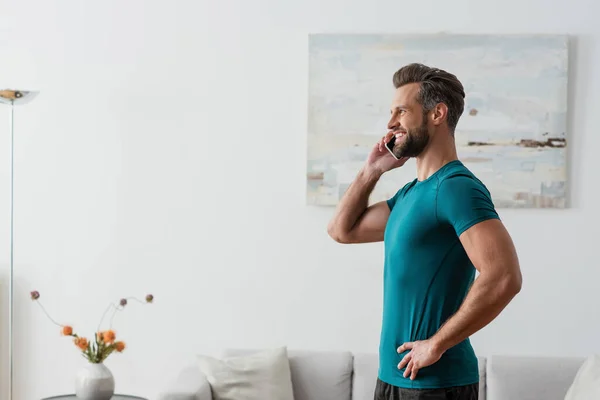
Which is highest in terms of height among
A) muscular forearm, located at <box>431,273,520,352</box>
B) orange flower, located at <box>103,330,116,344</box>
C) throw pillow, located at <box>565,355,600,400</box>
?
muscular forearm, located at <box>431,273,520,352</box>

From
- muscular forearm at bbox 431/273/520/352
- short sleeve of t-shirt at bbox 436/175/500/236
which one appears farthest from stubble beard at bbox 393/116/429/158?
muscular forearm at bbox 431/273/520/352

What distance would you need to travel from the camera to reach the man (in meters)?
1.80

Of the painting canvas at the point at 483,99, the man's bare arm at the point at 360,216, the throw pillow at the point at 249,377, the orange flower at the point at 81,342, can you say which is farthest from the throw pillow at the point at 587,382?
the orange flower at the point at 81,342

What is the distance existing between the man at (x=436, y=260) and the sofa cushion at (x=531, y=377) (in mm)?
1575

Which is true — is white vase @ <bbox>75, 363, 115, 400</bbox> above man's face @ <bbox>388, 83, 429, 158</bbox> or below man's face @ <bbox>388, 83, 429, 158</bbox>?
below

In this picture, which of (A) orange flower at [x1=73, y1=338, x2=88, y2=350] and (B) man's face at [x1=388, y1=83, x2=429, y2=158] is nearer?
(B) man's face at [x1=388, y1=83, x2=429, y2=158]

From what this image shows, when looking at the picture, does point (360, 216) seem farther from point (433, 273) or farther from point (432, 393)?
point (432, 393)

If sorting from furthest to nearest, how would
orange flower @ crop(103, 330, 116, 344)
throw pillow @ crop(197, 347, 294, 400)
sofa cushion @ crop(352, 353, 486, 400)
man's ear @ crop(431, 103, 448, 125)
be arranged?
1. sofa cushion @ crop(352, 353, 486, 400)
2. throw pillow @ crop(197, 347, 294, 400)
3. orange flower @ crop(103, 330, 116, 344)
4. man's ear @ crop(431, 103, 448, 125)

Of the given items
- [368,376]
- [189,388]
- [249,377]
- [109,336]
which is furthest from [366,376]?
[109,336]

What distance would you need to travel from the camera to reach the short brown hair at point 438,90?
2.04 m

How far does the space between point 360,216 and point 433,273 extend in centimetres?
52

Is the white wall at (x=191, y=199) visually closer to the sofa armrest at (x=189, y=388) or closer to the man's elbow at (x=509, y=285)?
the sofa armrest at (x=189, y=388)

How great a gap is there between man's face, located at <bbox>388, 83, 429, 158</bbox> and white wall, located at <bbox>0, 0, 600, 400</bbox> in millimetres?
1721

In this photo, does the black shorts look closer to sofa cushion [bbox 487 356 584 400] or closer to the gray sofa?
the gray sofa
